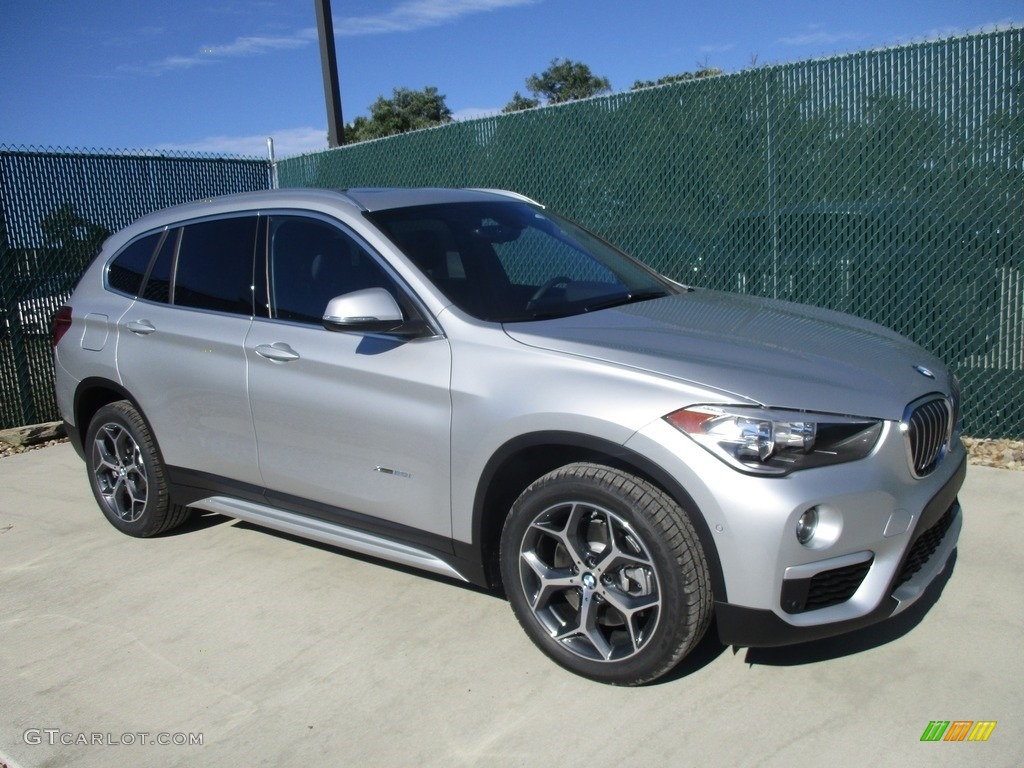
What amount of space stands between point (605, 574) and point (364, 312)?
1.33m

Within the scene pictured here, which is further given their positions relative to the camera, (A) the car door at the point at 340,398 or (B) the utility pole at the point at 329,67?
(B) the utility pole at the point at 329,67

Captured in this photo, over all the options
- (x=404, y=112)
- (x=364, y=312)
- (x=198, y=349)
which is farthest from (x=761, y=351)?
(x=404, y=112)

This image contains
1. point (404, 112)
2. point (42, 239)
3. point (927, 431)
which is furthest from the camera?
point (404, 112)

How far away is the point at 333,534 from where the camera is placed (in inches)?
161

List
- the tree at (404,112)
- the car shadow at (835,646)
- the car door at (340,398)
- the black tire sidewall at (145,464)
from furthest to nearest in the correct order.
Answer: the tree at (404,112), the black tire sidewall at (145,464), the car door at (340,398), the car shadow at (835,646)

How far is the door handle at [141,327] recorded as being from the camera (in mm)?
4789

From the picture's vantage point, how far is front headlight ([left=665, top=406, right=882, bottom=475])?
2891 millimetres

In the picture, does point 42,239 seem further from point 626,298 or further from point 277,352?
point 626,298

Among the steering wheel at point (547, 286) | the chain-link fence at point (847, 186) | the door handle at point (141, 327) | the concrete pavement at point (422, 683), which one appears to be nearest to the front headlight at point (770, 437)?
the concrete pavement at point (422, 683)

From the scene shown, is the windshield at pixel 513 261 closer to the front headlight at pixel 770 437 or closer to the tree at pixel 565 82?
the front headlight at pixel 770 437

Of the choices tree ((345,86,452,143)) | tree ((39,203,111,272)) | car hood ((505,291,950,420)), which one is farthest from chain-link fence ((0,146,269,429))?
tree ((345,86,452,143))

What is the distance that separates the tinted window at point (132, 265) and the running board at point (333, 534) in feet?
4.20

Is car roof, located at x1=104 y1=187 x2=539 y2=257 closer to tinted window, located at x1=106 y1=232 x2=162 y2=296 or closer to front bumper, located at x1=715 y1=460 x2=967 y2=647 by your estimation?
tinted window, located at x1=106 y1=232 x2=162 y2=296

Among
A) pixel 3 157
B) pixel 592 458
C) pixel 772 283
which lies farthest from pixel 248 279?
pixel 3 157
